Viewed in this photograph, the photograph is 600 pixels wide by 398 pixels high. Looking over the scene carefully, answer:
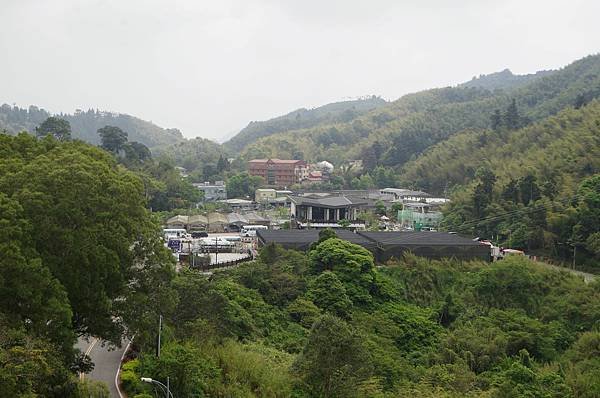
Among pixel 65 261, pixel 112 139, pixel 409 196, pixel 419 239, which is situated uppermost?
pixel 112 139

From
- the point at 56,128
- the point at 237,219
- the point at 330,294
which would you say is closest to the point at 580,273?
the point at 330,294

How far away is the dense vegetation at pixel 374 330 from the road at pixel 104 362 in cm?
45

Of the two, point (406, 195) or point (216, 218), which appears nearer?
point (216, 218)

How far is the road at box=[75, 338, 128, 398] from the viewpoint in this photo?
14.4 m

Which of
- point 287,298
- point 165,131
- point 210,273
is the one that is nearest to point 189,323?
point 287,298

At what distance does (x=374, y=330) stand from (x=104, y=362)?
382 inches

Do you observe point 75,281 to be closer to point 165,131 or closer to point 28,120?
point 28,120

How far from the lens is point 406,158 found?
72.8 meters

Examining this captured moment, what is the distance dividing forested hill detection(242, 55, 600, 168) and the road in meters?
51.1

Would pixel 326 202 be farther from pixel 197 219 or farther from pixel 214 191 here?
pixel 214 191

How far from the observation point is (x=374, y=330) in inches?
869

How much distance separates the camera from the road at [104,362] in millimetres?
14367

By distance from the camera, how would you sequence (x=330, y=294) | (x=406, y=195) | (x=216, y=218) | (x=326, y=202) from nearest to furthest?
(x=330, y=294)
(x=326, y=202)
(x=216, y=218)
(x=406, y=195)

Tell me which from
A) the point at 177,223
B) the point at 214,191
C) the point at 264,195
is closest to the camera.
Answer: the point at 177,223
